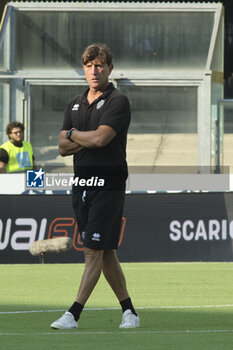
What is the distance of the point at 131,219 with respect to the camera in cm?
1510

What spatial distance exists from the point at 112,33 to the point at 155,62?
97 centimetres

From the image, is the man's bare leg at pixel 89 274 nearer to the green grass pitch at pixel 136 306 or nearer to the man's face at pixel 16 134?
the green grass pitch at pixel 136 306

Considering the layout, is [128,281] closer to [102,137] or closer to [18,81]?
[102,137]

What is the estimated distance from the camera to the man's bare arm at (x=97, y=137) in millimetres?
7426

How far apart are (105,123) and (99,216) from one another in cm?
66

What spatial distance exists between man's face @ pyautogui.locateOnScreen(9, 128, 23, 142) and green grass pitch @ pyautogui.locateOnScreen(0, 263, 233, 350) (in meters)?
2.06

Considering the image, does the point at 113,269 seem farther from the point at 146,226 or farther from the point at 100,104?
the point at 146,226

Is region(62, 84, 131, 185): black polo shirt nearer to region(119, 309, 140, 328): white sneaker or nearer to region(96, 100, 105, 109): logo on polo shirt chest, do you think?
region(96, 100, 105, 109): logo on polo shirt chest

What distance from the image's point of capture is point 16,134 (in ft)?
50.8

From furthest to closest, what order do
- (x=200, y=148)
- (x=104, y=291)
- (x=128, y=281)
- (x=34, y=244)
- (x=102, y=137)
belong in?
(x=200, y=148), (x=34, y=244), (x=128, y=281), (x=104, y=291), (x=102, y=137)

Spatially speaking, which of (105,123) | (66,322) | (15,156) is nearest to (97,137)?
(105,123)

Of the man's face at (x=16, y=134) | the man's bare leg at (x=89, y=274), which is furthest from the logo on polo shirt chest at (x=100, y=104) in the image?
the man's face at (x=16, y=134)

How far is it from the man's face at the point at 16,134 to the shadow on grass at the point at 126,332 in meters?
6.85

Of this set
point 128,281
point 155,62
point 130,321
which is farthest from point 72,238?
point 130,321
